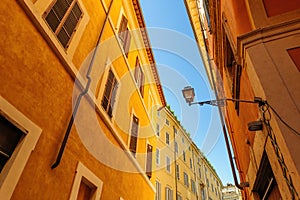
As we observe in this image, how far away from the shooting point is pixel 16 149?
3.59m

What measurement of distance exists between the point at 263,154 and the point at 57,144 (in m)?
4.14

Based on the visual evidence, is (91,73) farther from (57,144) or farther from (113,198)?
(113,198)

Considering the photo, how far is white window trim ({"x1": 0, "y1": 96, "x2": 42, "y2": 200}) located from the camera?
321cm

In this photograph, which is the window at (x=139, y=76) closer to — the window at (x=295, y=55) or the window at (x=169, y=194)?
the window at (x=295, y=55)

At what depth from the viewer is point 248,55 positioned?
12.9 ft

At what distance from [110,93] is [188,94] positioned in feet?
10.6

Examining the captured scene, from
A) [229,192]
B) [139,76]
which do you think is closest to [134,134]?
[139,76]

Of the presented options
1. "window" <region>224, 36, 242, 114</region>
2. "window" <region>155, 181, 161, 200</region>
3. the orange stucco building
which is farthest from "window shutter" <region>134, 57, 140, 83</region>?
"window" <region>155, 181, 161, 200</region>

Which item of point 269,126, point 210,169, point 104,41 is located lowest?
point 269,126

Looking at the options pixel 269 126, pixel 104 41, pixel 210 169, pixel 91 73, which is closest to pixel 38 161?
pixel 91 73

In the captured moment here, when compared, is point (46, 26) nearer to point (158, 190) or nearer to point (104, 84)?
point (104, 84)

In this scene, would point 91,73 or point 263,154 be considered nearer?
point 263,154

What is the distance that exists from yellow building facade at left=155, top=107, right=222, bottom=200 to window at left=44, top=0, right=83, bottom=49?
1466cm

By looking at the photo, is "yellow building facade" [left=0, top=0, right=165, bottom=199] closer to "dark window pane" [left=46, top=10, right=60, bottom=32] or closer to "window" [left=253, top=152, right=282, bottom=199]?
"dark window pane" [left=46, top=10, right=60, bottom=32]
